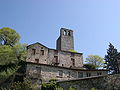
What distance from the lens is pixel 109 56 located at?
42031 millimetres

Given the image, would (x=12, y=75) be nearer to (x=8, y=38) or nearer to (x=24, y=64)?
(x=24, y=64)

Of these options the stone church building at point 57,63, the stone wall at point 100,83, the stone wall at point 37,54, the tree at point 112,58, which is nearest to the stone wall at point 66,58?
the stone church building at point 57,63

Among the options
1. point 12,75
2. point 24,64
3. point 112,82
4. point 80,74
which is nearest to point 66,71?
point 80,74

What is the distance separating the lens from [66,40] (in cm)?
4456

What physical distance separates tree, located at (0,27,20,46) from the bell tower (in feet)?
38.1

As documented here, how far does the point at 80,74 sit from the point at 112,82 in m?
16.0

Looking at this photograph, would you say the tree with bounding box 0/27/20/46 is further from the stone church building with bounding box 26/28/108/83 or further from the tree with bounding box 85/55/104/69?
the tree with bounding box 85/55/104/69

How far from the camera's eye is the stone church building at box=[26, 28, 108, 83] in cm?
2743

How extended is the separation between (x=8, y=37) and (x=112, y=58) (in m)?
26.3

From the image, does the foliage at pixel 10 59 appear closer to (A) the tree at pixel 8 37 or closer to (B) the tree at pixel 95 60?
(A) the tree at pixel 8 37

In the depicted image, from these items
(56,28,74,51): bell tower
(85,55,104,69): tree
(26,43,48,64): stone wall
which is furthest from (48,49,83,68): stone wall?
(85,55,104,69): tree

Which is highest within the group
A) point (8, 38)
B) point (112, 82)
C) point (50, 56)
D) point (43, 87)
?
point (8, 38)

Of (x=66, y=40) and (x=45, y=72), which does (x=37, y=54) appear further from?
(x=66, y=40)

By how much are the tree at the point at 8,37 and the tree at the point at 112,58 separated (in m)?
23.5
